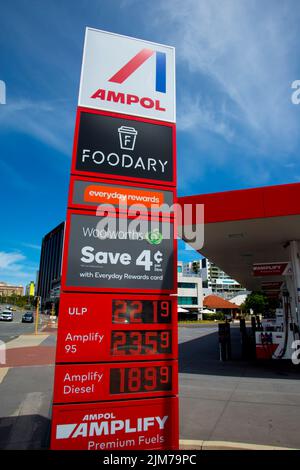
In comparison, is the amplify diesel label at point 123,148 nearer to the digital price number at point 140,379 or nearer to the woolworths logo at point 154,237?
the woolworths logo at point 154,237

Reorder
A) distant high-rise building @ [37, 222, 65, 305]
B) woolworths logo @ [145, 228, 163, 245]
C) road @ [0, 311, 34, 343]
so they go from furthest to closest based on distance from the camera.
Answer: distant high-rise building @ [37, 222, 65, 305]
road @ [0, 311, 34, 343]
woolworths logo @ [145, 228, 163, 245]

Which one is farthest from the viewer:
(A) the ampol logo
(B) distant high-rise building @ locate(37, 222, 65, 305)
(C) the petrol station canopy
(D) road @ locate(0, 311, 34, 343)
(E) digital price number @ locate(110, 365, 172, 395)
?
(B) distant high-rise building @ locate(37, 222, 65, 305)

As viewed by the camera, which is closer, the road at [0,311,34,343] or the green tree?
the road at [0,311,34,343]

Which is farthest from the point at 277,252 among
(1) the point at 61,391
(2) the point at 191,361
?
(1) the point at 61,391

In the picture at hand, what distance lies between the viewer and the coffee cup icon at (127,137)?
4.03 metres

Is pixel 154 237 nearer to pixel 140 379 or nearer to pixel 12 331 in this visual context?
pixel 140 379

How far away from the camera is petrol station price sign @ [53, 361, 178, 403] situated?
10.7ft

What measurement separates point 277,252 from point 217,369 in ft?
23.1

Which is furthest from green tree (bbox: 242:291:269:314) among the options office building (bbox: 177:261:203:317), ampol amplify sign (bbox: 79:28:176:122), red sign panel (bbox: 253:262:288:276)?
ampol amplify sign (bbox: 79:28:176:122)

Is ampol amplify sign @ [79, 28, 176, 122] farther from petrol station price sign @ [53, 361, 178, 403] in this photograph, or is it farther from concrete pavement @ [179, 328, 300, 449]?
concrete pavement @ [179, 328, 300, 449]

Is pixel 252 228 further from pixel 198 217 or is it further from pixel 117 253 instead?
pixel 117 253

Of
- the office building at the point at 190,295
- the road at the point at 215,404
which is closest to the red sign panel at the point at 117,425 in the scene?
the road at the point at 215,404

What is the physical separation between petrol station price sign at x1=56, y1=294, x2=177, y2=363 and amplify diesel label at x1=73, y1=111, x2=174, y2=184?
59.0 inches

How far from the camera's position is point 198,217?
1036 cm
